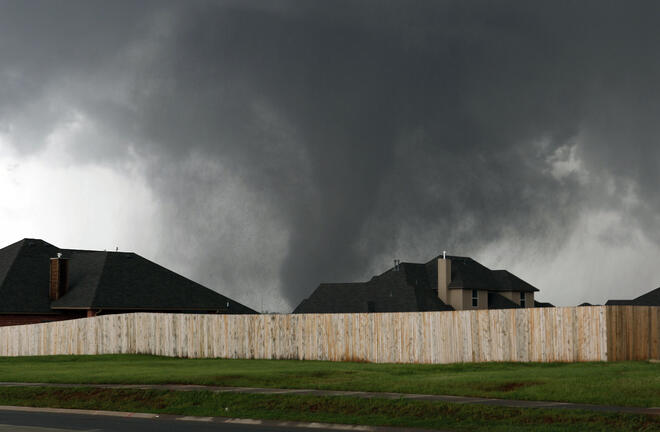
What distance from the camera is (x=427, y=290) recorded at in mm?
67438

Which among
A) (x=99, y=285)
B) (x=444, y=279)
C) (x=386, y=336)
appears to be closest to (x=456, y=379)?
(x=386, y=336)

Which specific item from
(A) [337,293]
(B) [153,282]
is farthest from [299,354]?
(A) [337,293]

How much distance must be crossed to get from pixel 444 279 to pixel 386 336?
1336 inches

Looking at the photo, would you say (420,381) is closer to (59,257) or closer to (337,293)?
(59,257)

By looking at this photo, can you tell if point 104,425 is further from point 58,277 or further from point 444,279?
point 444,279

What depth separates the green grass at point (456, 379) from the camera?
1972 cm

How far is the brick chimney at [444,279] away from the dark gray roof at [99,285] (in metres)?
16.0

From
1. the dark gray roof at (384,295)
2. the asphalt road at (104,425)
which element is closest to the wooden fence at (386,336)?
the asphalt road at (104,425)

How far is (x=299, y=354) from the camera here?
38.2 m

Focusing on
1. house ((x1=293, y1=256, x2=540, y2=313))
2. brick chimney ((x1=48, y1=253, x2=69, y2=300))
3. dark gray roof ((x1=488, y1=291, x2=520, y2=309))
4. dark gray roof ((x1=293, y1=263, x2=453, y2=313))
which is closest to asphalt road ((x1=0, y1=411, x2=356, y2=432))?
brick chimney ((x1=48, y1=253, x2=69, y2=300))

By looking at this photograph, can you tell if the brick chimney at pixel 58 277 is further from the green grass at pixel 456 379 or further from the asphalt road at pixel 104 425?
the asphalt road at pixel 104 425

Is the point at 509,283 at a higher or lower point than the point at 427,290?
higher

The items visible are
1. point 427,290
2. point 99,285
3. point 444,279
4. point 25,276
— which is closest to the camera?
point 99,285

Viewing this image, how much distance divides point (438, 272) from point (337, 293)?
28.0ft
